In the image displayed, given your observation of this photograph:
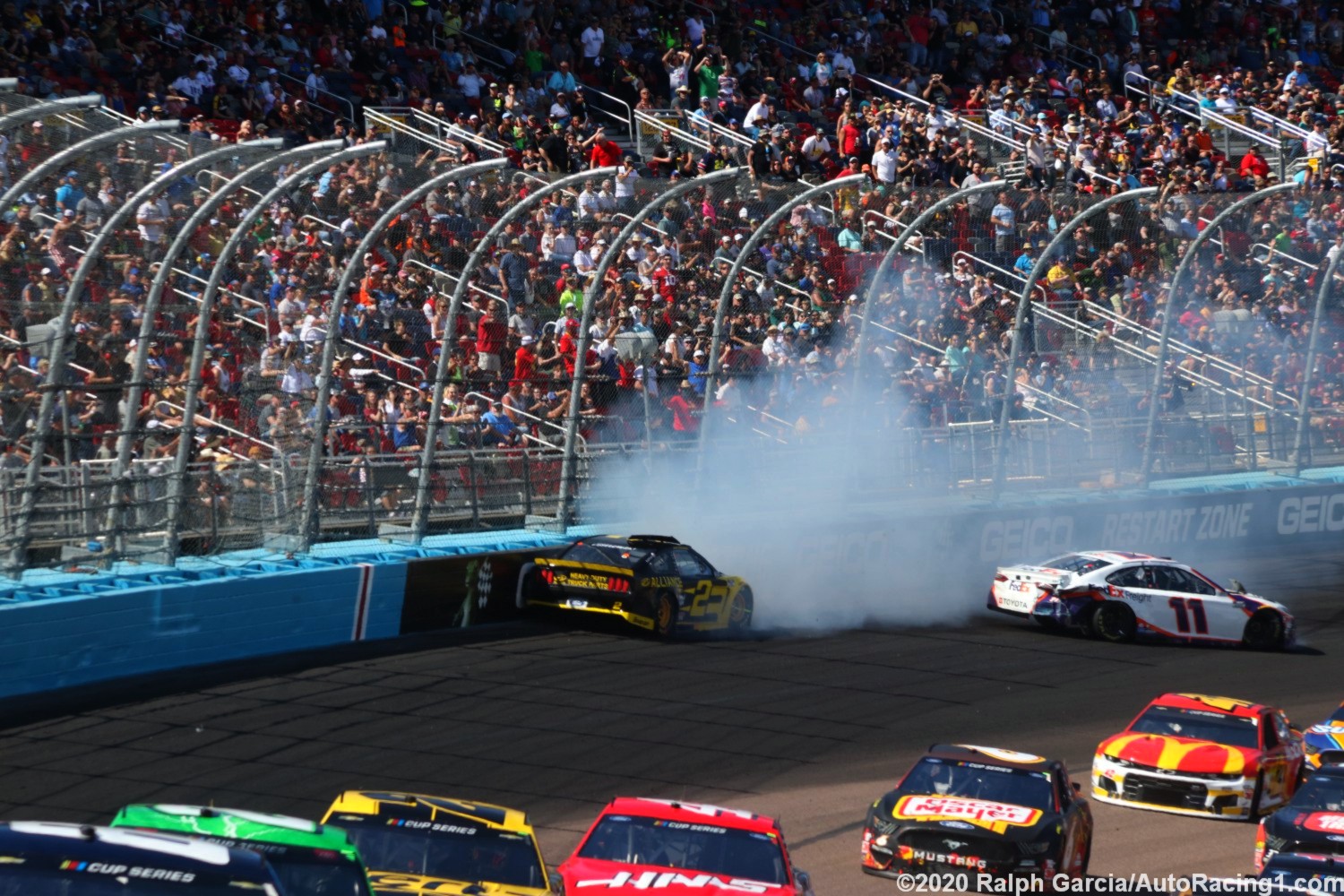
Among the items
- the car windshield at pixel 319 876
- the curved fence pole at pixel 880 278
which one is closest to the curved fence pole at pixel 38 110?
the car windshield at pixel 319 876

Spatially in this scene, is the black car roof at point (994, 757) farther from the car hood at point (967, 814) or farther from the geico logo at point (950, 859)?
the geico logo at point (950, 859)

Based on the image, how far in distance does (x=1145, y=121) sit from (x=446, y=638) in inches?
919

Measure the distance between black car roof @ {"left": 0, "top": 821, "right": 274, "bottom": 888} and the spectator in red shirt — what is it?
1210 centimetres

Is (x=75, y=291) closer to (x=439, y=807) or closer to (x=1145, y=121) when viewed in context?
(x=439, y=807)

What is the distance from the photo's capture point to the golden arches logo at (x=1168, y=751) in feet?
49.4

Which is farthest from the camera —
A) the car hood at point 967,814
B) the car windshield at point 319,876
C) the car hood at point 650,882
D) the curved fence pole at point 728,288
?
the curved fence pole at point 728,288

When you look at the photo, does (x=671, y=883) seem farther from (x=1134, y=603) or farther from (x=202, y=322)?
(x=1134, y=603)

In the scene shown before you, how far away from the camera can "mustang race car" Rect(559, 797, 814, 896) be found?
33.0 ft

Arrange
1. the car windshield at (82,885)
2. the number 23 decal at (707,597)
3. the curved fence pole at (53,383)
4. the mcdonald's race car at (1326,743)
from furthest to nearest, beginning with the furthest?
the number 23 decal at (707,597) < the mcdonald's race car at (1326,743) < the curved fence pole at (53,383) < the car windshield at (82,885)

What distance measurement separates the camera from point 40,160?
14.0 m

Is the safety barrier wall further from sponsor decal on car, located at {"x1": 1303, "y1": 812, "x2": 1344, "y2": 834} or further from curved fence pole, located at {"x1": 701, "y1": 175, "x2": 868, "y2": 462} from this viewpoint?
sponsor decal on car, located at {"x1": 1303, "y1": 812, "x2": 1344, "y2": 834}

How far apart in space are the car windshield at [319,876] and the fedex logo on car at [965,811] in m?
5.55

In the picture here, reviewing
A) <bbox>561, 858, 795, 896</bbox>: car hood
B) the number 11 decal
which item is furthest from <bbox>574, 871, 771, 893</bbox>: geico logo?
the number 11 decal

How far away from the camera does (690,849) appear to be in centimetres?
1037
